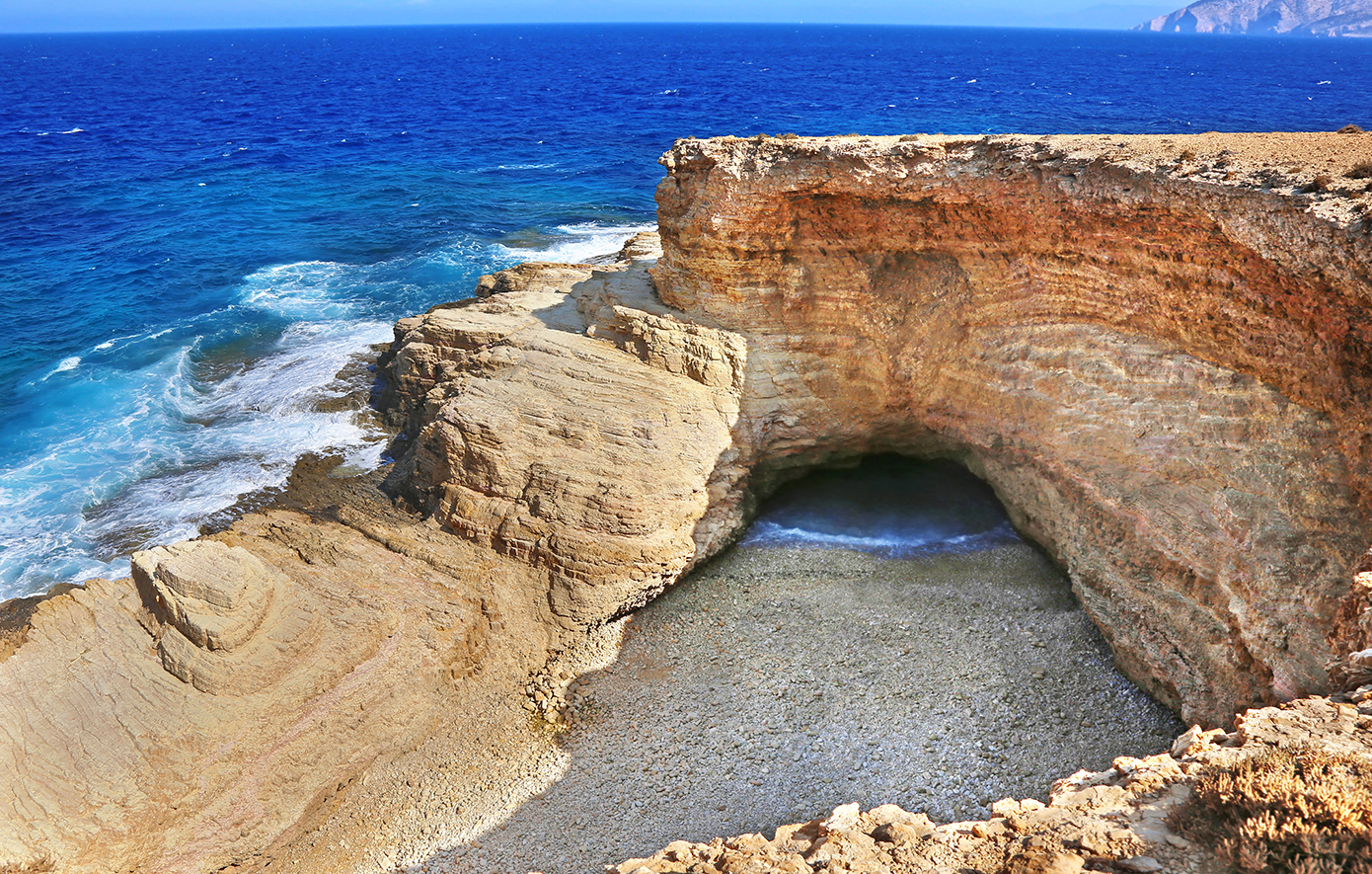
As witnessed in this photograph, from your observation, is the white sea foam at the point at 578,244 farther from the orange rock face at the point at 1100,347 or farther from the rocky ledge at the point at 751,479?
the orange rock face at the point at 1100,347

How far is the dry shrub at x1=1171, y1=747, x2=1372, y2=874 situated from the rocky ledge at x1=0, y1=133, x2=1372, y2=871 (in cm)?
142

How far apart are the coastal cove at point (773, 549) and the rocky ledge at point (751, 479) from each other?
0.06 m

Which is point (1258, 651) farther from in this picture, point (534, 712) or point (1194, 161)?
point (534, 712)

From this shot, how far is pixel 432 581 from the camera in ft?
49.9

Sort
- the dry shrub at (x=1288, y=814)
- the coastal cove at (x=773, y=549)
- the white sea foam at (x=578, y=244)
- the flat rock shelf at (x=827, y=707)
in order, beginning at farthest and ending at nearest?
1. the white sea foam at (x=578, y=244)
2. the flat rock shelf at (x=827, y=707)
3. the coastal cove at (x=773, y=549)
4. the dry shrub at (x=1288, y=814)

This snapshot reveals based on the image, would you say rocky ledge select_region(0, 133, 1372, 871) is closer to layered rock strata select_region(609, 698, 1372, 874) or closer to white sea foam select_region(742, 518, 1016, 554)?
layered rock strata select_region(609, 698, 1372, 874)

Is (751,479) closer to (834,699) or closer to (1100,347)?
(834,699)

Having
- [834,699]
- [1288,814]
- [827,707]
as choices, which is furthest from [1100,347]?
[1288,814]

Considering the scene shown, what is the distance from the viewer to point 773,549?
1711 centimetres

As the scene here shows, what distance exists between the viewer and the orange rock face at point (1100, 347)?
11453 millimetres

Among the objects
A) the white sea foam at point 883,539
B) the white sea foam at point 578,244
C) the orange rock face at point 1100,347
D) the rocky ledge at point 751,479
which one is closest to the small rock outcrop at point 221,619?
the rocky ledge at point 751,479

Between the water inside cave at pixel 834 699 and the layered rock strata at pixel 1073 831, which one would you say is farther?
the water inside cave at pixel 834 699

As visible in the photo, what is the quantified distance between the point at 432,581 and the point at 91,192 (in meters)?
47.3

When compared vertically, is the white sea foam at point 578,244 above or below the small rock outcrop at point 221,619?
above
